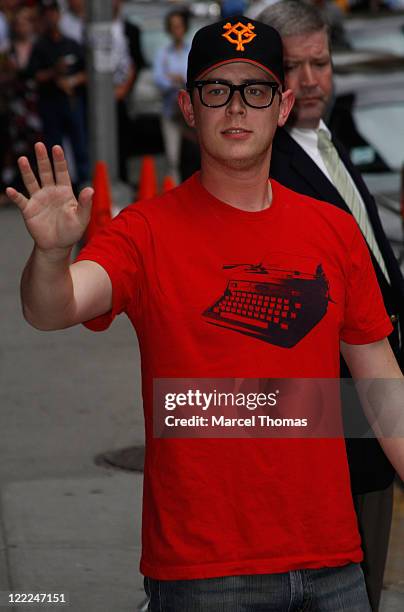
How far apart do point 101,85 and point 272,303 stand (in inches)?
456

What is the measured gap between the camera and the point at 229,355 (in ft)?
10.3

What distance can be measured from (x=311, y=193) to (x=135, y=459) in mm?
3491

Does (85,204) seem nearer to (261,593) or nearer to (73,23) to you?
(261,593)

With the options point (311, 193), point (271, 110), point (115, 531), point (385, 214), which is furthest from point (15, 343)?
point (271, 110)

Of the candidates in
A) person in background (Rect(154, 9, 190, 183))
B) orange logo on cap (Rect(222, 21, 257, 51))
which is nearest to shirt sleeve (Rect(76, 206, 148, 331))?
orange logo on cap (Rect(222, 21, 257, 51))

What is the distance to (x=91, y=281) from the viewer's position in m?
3.13

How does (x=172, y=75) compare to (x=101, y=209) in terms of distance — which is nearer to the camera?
(x=101, y=209)

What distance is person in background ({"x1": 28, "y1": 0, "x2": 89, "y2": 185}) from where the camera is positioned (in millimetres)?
15891

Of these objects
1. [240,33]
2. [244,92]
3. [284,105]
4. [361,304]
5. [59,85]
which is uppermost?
[240,33]

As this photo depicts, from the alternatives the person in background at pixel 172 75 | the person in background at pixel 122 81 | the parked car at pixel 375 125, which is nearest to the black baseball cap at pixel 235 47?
the parked car at pixel 375 125

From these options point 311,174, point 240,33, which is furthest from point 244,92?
point 311,174

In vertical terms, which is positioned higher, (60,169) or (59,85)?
(60,169)

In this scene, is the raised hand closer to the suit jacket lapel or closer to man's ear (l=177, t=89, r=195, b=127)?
man's ear (l=177, t=89, r=195, b=127)

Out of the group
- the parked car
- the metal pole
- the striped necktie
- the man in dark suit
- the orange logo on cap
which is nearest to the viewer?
the orange logo on cap
